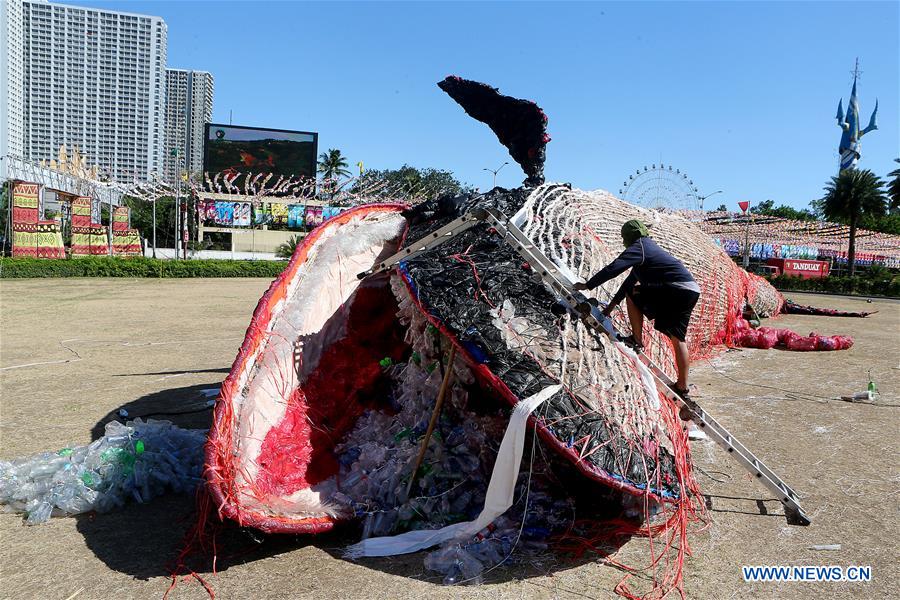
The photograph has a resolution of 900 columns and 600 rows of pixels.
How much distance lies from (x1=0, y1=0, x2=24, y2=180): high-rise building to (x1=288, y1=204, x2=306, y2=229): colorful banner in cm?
2975

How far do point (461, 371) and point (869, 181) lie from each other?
1474 inches

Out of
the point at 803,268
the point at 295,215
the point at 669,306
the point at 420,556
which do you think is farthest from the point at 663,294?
the point at 295,215

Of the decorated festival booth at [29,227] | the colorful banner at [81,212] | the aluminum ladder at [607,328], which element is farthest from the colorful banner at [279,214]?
the aluminum ladder at [607,328]

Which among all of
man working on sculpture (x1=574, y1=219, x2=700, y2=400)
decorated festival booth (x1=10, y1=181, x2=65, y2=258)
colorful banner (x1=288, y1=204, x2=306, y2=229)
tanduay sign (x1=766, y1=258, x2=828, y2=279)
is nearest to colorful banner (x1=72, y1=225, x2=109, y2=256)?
decorated festival booth (x1=10, y1=181, x2=65, y2=258)

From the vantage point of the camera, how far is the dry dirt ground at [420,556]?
3.09m

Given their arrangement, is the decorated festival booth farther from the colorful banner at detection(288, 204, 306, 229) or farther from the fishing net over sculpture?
the fishing net over sculpture

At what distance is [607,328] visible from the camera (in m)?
3.63

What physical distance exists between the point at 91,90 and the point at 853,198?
252ft

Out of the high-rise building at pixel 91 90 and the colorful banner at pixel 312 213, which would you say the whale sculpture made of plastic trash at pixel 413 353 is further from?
the high-rise building at pixel 91 90

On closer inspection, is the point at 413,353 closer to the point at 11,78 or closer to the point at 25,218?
the point at 25,218

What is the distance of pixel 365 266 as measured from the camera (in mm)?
5332

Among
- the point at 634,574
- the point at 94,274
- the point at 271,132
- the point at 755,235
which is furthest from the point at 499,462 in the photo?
the point at 271,132

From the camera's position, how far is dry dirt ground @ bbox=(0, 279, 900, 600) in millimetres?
3086

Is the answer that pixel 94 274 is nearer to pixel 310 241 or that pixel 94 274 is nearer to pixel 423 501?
pixel 310 241
